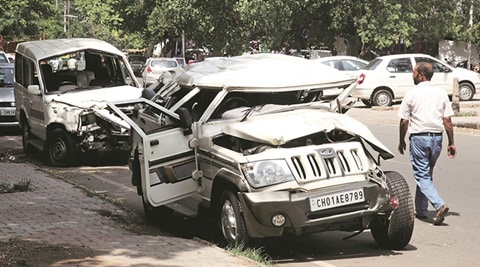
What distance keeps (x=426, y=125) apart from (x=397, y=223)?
170cm

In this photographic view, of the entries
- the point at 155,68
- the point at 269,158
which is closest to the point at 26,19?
the point at 155,68

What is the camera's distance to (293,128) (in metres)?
7.14

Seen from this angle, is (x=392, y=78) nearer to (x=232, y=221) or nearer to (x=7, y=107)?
(x=7, y=107)

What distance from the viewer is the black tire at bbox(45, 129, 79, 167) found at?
13.8 meters

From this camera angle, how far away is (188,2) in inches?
1626

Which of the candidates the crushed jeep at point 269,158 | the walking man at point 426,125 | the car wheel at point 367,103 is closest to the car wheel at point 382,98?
the car wheel at point 367,103

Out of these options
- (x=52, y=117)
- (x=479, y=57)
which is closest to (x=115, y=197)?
(x=52, y=117)

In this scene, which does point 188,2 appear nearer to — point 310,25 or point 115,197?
point 310,25

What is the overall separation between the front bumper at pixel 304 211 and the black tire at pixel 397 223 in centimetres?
28

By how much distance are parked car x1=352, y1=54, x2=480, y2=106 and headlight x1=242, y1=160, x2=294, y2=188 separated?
1923 cm

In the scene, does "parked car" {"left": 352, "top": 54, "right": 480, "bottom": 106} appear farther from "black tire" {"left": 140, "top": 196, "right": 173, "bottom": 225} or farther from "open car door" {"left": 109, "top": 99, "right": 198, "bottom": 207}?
"open car door" {"left": 109, "top": 99, "right": 198, "bottom": 207}

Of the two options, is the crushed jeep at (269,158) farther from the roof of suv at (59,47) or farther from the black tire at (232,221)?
the roof of suv at (59,47)

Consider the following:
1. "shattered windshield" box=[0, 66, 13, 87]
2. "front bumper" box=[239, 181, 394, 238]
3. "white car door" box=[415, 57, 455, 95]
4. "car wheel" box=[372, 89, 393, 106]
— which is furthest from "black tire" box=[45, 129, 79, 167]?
"white car door" box=[415, 57, 455, 95]

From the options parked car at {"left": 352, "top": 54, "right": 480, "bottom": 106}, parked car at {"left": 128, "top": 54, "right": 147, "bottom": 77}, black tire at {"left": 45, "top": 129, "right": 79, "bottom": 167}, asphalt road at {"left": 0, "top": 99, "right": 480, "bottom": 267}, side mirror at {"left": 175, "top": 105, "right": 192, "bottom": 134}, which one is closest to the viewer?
asphalt road at {"left": 0, "top": 99, "right": 480, "bottom": 267}
